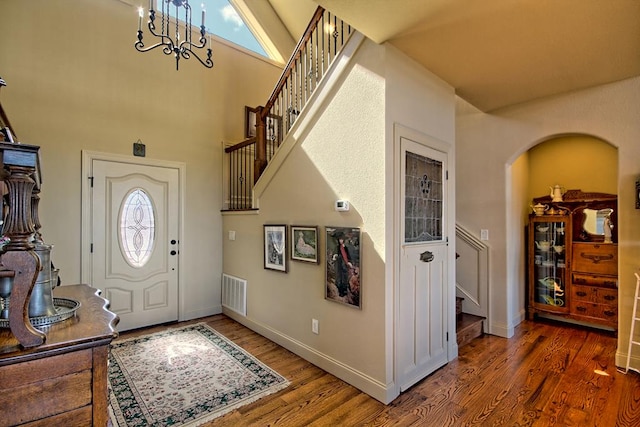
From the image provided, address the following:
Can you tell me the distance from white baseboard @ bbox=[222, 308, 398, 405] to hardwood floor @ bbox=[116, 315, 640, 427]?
5cm

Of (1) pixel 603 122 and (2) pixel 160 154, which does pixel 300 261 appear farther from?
(1) pixel 603 122

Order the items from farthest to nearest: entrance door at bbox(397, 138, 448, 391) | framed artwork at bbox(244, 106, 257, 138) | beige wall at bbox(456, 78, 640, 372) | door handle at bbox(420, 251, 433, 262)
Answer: framed artwork at bbox(244, 106, 257, 138)
beige wall at bbox(456, 78, 640, 372)
door handle at bbox(420, 251, 433, 262)
entrance door at bbox(397, 138, 448, 391)

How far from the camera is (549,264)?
14.2 feet

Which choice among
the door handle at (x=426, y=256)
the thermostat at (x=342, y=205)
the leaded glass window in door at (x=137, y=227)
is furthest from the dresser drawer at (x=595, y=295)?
the leaded glass window in door at (x=137, y=227)

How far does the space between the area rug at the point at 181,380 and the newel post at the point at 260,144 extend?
79.7 inches

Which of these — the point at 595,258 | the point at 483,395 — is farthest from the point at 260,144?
the point at 595,258

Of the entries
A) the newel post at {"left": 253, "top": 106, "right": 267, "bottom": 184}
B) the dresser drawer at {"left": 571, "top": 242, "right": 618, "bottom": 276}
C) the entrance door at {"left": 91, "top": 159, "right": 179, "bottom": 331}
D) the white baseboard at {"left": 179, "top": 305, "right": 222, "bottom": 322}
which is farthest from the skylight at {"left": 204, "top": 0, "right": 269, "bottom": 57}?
the dresser drawer at {"left": 571, "top": 242, "right": 618, "bottom": 276}

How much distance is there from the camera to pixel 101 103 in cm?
390

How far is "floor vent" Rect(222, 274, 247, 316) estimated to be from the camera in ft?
13.9

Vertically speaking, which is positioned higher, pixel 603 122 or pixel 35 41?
pixel 35 41

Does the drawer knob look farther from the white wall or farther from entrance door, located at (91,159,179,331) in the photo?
entrance door, located at (91,159,179,331)

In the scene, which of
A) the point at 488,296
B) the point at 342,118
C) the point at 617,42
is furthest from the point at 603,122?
the point at 342,118

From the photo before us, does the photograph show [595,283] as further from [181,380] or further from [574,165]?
[181,380]

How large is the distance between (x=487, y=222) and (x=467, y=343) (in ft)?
4.84
